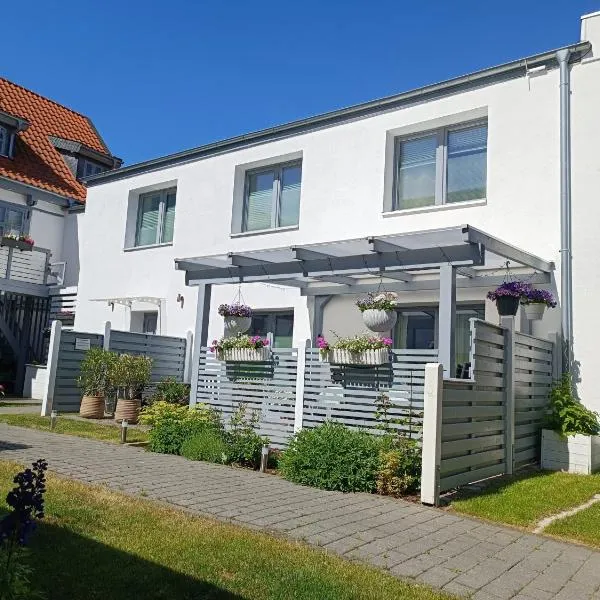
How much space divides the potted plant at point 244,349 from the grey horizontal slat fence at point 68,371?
489cm

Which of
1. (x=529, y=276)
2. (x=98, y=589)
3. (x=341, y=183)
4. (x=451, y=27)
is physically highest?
(x=451, y=27)

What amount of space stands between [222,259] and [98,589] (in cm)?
708

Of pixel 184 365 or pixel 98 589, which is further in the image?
pixel 184 365

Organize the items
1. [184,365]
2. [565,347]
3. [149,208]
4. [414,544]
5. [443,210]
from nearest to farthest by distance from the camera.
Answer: [414,544] → [565,347] → [443,210] → [184,365] → [149,208]

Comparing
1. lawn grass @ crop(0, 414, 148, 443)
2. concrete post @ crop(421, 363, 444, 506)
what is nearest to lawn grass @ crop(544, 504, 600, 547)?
concrete post @ crop(421, 363, 444, 506)

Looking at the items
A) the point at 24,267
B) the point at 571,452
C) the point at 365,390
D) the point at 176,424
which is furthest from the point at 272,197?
the point at 24,267

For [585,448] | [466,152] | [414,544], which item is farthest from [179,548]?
[466,152]

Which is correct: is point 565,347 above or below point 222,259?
below

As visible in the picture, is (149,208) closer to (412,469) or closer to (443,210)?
(443,210)

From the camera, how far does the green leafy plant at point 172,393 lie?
13078mm

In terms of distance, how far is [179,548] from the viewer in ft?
15.1

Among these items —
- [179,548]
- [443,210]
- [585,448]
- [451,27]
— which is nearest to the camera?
[179,548]

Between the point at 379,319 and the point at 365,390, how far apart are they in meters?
1.07

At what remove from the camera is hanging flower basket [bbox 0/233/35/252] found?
1845 centimetres
